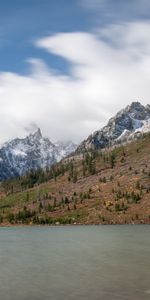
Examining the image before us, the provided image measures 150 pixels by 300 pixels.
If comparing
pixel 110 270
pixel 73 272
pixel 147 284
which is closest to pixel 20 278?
pixel 73 272

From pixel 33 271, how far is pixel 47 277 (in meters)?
6.53

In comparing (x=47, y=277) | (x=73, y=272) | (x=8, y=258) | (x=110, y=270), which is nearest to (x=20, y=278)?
(x=47, y=277)

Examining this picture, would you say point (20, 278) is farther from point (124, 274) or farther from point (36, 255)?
point (36, 255)

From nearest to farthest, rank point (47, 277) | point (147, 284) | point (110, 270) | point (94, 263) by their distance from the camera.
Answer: point (147, 284) → point (47, 277) → point (110, 270) → point (94, 263)

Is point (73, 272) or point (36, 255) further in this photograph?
point (36, 255)

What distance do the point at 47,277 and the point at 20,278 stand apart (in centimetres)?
328

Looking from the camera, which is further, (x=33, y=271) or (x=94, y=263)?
(x=94, y=263)

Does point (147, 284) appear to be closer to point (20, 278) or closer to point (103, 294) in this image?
point (103, 294)

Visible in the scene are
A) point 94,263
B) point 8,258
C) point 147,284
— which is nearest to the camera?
point 147,284

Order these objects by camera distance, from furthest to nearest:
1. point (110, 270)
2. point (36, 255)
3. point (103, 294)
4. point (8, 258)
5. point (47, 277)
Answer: point (36, 255), point (8, 258), point (110, 270), point (47, 277), point (103, 294)

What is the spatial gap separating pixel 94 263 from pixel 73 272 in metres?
9.19

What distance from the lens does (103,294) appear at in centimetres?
4728

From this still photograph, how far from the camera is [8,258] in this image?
3273 inches

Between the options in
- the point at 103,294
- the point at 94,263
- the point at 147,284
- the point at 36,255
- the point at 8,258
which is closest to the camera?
the point at 103,294
